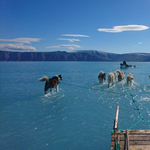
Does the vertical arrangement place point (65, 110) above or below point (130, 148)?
below

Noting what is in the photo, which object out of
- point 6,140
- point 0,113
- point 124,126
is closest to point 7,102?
point 0,113

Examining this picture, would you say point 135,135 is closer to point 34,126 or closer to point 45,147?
point 45,147

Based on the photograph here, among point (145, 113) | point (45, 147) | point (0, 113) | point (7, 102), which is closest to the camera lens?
point (45, 147)

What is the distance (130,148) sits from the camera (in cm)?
463

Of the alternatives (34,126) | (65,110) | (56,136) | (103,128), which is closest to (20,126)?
(34,126)

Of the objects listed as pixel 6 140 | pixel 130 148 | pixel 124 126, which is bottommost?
pixel 6 140

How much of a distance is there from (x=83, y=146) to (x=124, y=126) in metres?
2.74

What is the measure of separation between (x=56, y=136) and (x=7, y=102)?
7794 mm

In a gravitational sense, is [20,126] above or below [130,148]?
below

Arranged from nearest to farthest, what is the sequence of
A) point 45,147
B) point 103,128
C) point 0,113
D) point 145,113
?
point 45,147 → point 103,128 → point 145,113 → point 0,113

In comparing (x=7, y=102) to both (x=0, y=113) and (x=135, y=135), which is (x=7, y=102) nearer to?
(x=0, y=113)

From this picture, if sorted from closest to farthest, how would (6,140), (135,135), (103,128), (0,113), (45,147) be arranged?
(135,135) → (45,147) → (6,140) → (103,128) → (0,113)

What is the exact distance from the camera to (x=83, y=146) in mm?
6125

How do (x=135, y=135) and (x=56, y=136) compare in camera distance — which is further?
(x=56, y=136)
